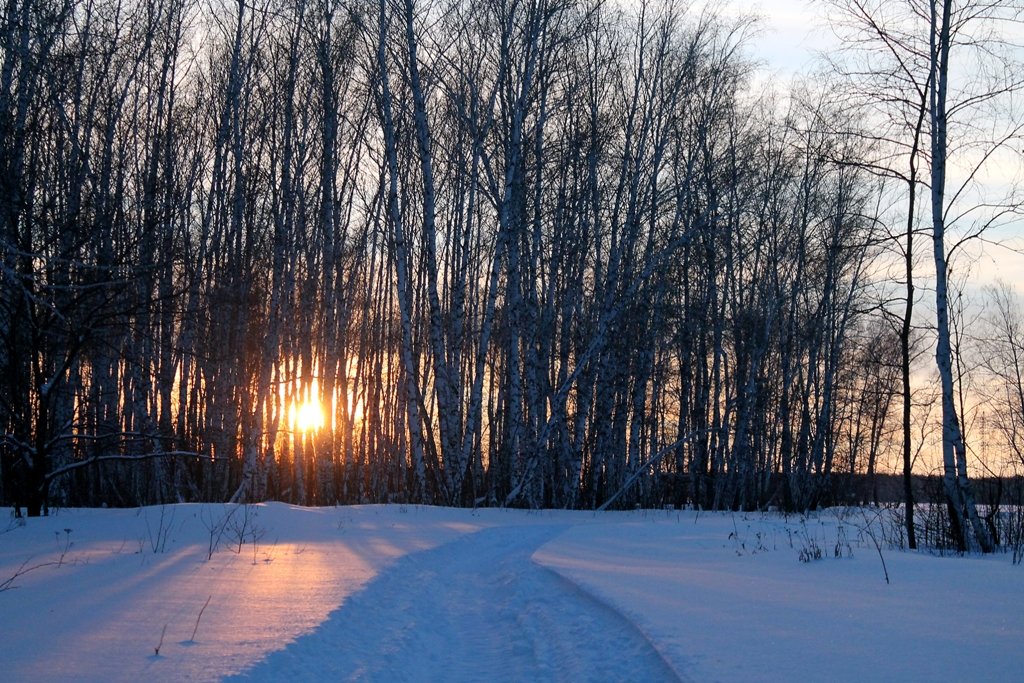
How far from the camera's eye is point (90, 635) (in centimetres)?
485

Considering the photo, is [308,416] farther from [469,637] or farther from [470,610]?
[469,637]

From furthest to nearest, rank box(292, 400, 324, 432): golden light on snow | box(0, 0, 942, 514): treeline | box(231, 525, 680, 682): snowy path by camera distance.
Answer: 1. box(292, 400, 324, 432): golden light on snow
2. box(0, 0, 942, 514): treeline
3. box(231, 525, 680, 682): snowy path

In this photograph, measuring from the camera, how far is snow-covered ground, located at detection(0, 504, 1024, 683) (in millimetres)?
4473

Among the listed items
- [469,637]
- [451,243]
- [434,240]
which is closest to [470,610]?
[469,637]

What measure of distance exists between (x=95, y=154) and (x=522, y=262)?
10203 mm

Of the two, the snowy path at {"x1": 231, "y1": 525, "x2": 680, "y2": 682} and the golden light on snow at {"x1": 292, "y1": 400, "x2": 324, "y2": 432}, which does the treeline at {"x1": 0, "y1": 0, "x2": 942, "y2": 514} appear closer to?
the golden light on snow at {"x1": 292, "y1": 400, "x2": 324, "y2": 432}

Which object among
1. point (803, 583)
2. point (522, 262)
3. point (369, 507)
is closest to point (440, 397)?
point (369, 507)

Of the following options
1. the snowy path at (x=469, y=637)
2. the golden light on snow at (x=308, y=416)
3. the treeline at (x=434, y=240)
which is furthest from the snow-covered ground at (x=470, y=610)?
the golden light on snow at (x=308, y=416)

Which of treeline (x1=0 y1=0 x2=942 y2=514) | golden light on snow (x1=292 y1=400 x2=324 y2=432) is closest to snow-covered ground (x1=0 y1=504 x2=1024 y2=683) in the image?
treeline (x1=0 y1=0 x2=942 y2=514)

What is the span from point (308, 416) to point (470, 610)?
22.8m

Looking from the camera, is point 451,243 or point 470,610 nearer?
point 470,610

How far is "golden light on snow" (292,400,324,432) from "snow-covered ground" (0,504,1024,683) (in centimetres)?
1572

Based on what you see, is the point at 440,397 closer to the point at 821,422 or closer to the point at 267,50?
the point at 267,50

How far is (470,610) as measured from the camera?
313 inches
